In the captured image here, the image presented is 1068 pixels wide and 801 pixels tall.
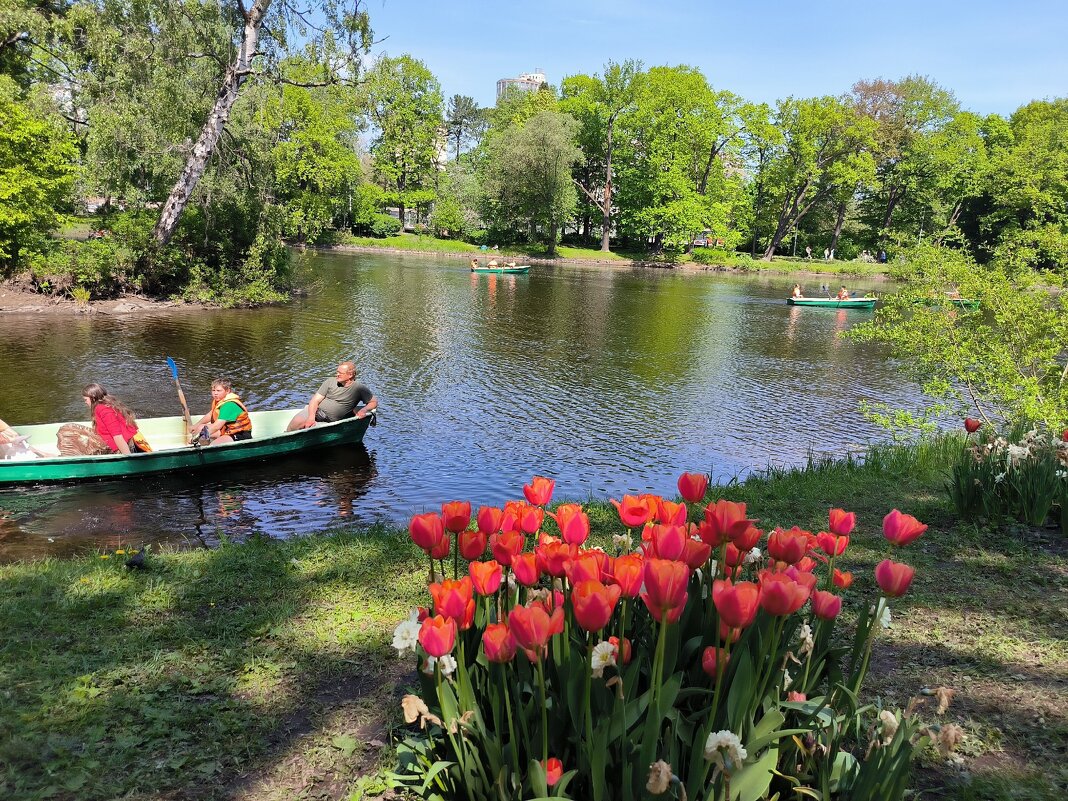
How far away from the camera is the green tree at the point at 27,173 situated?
1780 cm

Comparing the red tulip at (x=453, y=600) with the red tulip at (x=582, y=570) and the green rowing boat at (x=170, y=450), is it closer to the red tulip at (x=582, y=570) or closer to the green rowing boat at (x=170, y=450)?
the red tulip at (x=582, y=570)

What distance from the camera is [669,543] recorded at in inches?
78.0

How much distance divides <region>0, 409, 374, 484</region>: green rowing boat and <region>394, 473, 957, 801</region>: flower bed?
7311 millimetres

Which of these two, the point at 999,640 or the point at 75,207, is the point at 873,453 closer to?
the point at 999,640

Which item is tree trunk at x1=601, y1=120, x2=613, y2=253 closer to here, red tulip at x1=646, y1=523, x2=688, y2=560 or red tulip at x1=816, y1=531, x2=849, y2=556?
red tulip at x1=816, y1=531, x2=849, y2=556

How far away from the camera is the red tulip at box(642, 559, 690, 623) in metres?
1.74

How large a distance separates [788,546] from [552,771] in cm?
97

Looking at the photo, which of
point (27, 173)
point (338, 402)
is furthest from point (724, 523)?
point (27, 173)

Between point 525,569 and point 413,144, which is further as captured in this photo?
point 413,144

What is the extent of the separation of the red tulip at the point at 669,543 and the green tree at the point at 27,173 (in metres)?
21.9

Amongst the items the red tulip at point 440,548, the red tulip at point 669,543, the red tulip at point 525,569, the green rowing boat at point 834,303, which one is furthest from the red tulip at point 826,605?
the green rowing boat at point 834,303

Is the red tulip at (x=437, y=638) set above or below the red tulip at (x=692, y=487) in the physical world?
below

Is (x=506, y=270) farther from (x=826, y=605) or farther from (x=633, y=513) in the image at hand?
(x=826, y=605)

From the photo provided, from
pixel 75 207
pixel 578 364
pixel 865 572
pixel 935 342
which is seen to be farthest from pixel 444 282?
pixel 865 572
